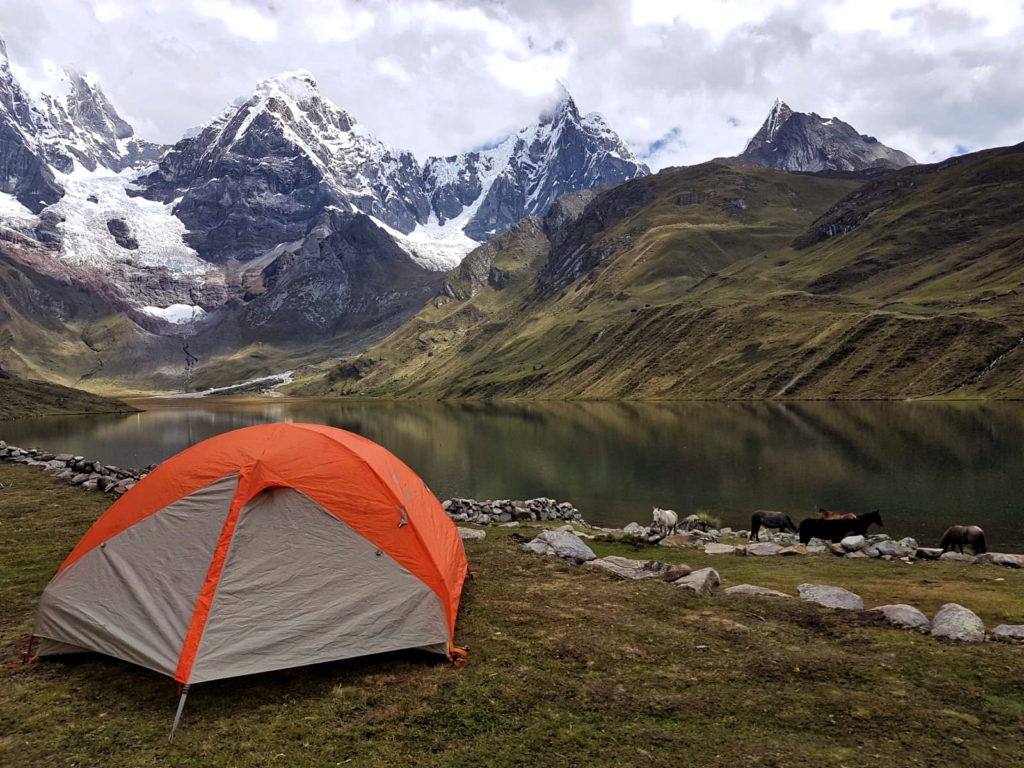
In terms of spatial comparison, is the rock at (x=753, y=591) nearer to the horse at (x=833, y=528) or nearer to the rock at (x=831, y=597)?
the rock at (x=831, y=597)

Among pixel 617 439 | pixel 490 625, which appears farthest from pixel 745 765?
pixel 617 439

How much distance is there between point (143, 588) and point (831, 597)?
577 inches

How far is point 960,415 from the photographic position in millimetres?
77250

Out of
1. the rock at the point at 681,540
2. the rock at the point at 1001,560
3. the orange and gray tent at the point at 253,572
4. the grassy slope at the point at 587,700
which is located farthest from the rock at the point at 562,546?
the rock at the point at 1001,560

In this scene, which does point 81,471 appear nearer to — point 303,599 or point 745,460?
point 303,599

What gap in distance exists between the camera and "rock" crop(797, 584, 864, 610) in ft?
47.4

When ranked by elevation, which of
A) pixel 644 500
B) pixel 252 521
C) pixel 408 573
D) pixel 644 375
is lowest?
pixel 644 500

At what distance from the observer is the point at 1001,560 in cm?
1955

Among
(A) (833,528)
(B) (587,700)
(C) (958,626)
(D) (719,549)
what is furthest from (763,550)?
(B) (587,700)

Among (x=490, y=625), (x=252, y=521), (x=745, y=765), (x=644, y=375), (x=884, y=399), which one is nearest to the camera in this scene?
(x=745, y=765)

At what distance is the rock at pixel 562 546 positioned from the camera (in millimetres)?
19375

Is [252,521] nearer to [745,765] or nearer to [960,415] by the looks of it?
[745,765]

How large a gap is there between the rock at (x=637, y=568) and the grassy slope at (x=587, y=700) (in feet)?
7.64

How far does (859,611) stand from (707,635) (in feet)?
13.1
